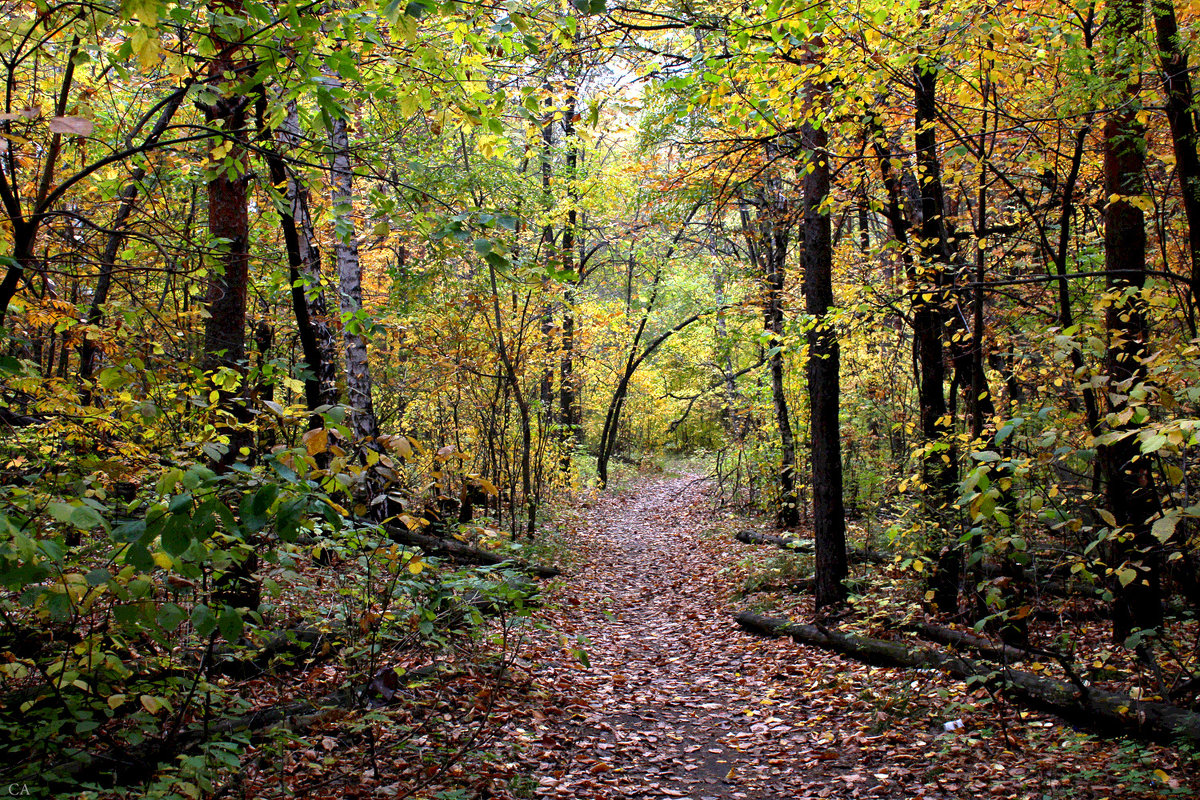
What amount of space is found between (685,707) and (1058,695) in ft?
9.71

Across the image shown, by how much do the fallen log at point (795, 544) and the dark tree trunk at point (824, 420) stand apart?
0.90 meters

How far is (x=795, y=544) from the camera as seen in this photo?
30.5 ft

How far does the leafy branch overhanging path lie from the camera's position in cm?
A: 446

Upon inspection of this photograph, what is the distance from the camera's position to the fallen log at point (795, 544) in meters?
9.63

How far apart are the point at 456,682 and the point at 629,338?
18002mm

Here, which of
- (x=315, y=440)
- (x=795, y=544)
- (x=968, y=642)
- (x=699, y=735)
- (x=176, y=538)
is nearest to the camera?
(x=176, y=538)

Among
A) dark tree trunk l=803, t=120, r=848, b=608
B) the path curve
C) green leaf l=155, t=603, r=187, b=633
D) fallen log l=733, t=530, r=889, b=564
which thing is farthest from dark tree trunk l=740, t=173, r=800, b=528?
green leaf l=155, t=603, r=187, b=633

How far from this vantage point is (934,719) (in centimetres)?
524

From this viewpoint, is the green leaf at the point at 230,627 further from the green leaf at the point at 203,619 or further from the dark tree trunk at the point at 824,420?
the dark tree trunk at the point at 824,420

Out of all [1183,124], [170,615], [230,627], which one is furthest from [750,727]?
[1183,124]

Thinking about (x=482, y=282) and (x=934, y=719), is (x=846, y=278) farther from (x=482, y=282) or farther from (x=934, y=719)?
(x=934, y=719)

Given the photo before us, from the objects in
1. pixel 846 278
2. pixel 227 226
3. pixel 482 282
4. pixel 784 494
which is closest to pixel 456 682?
pixel 227 226

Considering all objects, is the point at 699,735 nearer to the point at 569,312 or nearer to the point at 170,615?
the point at 170,615

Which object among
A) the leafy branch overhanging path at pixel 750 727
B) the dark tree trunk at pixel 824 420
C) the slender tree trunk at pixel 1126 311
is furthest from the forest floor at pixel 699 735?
the slender tree trunk at pixel 1126 311
